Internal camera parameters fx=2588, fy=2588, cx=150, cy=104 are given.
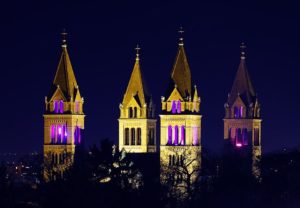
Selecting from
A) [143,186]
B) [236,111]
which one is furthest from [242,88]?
[143,186]

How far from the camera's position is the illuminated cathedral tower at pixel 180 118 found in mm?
161750

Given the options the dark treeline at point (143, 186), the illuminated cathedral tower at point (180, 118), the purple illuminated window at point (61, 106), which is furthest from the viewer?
the purple illuminated window at point (61, 106)

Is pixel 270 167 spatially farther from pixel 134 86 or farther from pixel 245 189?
pixel 245 189

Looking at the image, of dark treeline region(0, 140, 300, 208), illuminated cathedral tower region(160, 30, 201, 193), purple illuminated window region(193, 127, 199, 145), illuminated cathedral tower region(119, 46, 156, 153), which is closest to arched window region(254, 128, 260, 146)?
illuminated cathedral tower region(119, 46, 156, 153)

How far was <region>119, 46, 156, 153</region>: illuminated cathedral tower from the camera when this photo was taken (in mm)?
164750

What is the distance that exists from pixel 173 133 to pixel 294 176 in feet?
55.0

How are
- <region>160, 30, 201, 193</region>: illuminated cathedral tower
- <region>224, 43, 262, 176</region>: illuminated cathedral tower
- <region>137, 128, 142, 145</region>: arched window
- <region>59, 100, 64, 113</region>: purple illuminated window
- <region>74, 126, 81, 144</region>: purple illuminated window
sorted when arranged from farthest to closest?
<region>224, 43, 262, 176</region>: illuminated cathedral tower < <region>137, 128, 142, 145</region>: arched window < <region>74, 126, 81, 144</region>: purple illuminated window < <region>59, 100, 64, 113</region>: purple illuminated window < <region>160, 30, 201, 193</region>: illuminated cathedral tower

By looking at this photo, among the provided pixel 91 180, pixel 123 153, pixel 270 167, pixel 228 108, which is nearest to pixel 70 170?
pixel 91 180

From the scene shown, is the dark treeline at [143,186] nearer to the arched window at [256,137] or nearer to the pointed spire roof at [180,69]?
the pointed spire roof at [180,69]

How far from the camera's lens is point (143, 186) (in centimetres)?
13012

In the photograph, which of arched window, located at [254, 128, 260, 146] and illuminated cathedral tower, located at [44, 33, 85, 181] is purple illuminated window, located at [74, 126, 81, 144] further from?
arched window, located at [254, 128, 260, 146]

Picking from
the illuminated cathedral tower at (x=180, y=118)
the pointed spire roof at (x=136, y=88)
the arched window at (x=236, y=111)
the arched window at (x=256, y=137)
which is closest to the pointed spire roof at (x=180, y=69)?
the illuminated cathedral tower at (x=180, y=118)

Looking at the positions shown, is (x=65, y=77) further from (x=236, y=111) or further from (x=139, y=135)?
(x=236, y=111)

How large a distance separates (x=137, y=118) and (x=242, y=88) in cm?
863
